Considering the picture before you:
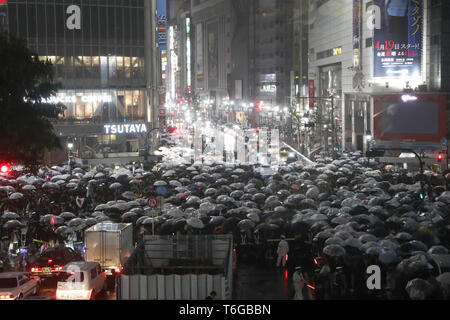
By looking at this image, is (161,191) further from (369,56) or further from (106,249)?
(369,56)

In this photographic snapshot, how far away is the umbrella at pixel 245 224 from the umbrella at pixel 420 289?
809cm

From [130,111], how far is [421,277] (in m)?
50.1

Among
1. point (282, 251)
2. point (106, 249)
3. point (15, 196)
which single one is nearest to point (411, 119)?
point (15, 196)

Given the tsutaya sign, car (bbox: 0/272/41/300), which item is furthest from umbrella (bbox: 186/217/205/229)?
the tsutaya sign

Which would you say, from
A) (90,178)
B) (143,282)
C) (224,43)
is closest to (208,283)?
(143,282)

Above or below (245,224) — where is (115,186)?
above

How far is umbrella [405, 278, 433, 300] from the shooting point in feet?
46.5

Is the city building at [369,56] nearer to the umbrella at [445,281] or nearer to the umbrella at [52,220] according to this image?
the umbrella at [52,220]

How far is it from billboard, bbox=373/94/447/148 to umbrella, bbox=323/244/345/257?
31.9 metres

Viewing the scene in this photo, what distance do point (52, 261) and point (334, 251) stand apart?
8215 millimetres

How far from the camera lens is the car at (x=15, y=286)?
16.1 meters

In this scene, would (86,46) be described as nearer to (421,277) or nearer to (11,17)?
(11,17)

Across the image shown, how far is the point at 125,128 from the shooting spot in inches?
2429
